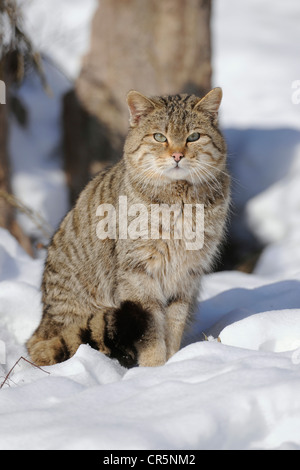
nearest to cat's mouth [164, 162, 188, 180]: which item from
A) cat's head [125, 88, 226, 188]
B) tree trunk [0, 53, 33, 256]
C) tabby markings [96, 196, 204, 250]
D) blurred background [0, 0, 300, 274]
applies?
cat's head [125, 88, 226, 188]

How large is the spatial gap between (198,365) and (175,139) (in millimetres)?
1167

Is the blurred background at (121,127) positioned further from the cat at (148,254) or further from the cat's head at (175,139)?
the cat's head at (175,139)

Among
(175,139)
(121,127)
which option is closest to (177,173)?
(175,139)

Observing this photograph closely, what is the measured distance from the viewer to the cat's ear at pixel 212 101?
3.31 metres

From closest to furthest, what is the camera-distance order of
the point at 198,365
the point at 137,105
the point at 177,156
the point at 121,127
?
the point at 198,365 < the point at 177,156 < the point at 137,105 < the point at 121,127

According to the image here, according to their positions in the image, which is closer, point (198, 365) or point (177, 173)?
point (198, 365)

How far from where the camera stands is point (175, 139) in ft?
10.5

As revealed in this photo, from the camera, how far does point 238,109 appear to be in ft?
31.7

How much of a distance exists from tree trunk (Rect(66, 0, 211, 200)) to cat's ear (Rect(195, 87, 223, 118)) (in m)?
3.89

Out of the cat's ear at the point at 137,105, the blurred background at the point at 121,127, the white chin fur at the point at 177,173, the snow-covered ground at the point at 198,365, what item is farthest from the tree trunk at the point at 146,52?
the white chin fur at the point at 177,173

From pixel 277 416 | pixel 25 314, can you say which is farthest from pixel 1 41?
pixel 277 416

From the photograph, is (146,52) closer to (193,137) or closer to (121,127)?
(121,127)

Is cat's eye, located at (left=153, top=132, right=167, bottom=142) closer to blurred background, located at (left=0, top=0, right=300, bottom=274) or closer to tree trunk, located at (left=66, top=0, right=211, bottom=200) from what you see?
blurred background, located at (left=0, top=0, right=300, bottom=274)

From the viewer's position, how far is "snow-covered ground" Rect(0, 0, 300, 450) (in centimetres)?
213
